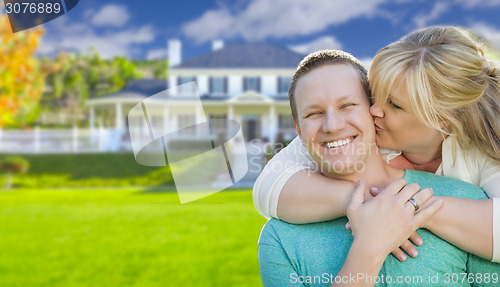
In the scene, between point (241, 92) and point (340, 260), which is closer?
point (340, 260)

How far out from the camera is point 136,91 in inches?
1203

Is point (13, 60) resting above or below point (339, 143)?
below

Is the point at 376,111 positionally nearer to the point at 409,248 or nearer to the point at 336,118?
the point at 336,118

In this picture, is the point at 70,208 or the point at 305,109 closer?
the point at 305,109

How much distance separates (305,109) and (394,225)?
0.50m

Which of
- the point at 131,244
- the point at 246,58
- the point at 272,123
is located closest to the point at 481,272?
the point at 131,244

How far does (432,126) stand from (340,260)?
580 mm

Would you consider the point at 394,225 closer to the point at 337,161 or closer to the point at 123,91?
the point at 337,161

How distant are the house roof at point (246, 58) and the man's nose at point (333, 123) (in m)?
25.6

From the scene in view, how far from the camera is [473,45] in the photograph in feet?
5.49

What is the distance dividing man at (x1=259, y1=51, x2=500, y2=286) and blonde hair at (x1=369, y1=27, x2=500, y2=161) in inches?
5.1

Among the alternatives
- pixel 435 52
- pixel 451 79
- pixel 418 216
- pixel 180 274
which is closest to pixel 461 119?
pixel 451 79

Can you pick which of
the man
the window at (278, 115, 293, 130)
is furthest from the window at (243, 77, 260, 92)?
the man

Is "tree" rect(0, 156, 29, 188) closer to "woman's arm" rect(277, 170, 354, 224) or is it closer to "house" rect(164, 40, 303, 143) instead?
"house" rect(164, 40, 303, 143)
